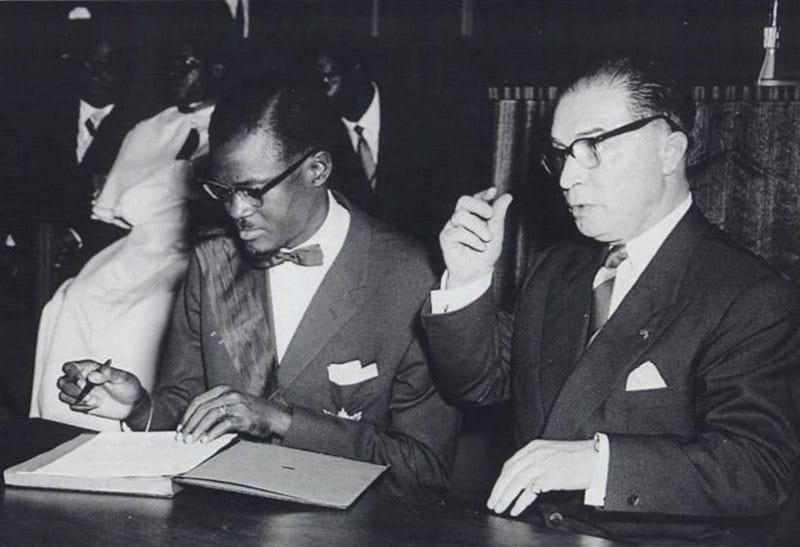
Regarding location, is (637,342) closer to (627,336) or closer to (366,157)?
(627,336)

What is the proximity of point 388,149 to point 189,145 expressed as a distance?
3.47ft

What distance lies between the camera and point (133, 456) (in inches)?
76.1

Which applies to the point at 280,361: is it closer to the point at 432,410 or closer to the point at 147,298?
the point at 432,410

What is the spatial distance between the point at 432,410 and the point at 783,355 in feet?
3.00

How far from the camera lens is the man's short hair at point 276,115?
8.34 ft

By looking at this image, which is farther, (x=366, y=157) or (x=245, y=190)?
(x=366, y=157)

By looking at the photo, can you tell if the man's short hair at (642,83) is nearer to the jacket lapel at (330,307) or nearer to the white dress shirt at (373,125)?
the jacket lapel at (330,307)

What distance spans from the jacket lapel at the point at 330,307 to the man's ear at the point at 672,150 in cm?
86

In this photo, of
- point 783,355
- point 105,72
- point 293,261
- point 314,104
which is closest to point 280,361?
point 293,261

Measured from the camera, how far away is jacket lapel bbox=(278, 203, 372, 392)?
2.52 meters

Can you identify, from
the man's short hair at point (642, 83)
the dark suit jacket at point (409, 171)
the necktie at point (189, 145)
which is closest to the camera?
the man's short hair at point (642, 83)

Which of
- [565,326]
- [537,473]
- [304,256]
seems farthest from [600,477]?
[304,256]

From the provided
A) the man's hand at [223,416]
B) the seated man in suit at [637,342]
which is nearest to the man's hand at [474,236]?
the seated man in suit at [637,342]

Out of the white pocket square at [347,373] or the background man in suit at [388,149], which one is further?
the background man in suit at [388,149]
